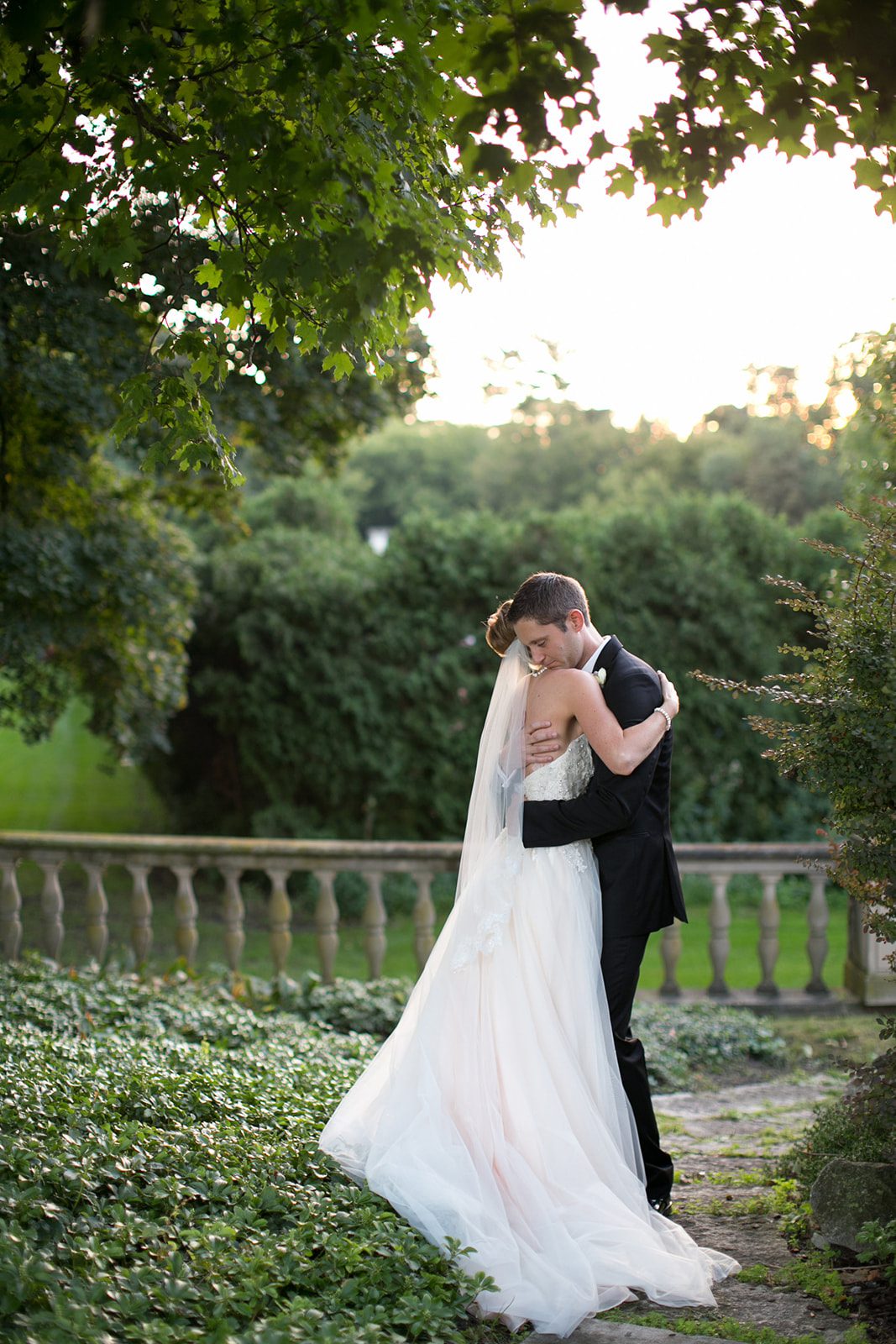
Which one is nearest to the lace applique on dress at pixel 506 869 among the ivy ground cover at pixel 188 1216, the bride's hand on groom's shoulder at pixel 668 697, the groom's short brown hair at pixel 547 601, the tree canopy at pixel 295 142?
the bride's hand on groom's shoulder at pixel 668 697

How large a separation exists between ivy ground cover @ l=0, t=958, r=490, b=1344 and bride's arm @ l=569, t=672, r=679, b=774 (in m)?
1.65

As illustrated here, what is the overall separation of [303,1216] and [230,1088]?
1085 millimetres

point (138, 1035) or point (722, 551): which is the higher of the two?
point (722, 551)

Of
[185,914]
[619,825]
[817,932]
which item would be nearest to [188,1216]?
[619,825]

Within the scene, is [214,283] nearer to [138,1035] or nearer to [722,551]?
[138,1035]

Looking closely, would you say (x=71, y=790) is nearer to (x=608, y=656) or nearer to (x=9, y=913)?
(x=9, y=913)

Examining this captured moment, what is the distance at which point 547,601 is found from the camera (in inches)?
163

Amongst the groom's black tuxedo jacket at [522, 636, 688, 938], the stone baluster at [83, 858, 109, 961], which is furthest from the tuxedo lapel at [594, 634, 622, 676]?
the stone baluster at [83, 858, 109, 961]

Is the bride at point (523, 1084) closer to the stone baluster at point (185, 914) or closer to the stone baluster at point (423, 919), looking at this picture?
the stone baluster at point (423, 919)

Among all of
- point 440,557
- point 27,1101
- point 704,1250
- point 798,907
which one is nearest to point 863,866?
point 704,1250

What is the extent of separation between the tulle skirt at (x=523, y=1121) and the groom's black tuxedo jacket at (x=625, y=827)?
0.08 metres

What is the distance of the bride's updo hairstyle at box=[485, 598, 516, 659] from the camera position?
432cm

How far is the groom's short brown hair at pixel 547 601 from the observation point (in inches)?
163

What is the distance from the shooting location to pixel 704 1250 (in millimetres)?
3613
